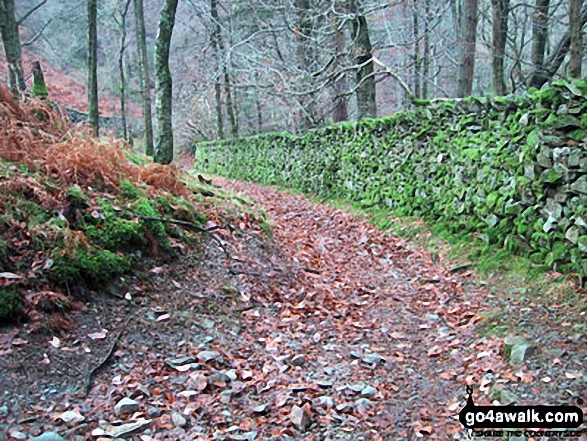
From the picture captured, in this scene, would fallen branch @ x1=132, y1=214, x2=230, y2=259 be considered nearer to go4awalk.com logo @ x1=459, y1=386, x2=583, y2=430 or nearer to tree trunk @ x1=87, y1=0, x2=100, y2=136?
go4awalk.com logo @ x1=459, y1=386, x2=583, y2=430

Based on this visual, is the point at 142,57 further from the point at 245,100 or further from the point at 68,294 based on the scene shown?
the point at 68,294

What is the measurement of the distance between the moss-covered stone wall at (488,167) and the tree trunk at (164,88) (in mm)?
4327

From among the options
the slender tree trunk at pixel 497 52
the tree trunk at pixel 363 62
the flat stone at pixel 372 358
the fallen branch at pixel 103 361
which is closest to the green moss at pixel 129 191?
the fallen branch at pixel 103 361

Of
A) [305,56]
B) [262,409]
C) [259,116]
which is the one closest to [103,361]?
[262,409]

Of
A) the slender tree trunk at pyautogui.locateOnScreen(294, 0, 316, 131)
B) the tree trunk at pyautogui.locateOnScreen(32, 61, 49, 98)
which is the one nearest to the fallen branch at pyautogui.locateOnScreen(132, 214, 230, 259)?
the tree trunk at pyautogui.locateOnScreen(32, 61, 49, 98)

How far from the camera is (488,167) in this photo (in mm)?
6211

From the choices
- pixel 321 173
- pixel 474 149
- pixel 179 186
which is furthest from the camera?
pixel 321 173

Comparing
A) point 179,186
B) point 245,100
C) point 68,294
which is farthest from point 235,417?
point 245,100

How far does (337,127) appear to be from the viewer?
1162 cm

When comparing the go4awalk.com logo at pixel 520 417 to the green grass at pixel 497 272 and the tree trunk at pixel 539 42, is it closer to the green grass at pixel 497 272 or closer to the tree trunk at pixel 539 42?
the green grass at pixel 497 272

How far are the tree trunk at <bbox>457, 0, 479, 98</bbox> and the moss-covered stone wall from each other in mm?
1576

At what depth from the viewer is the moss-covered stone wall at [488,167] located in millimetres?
4664

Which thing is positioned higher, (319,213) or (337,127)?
(337,127)

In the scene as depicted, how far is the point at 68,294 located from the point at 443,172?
5.87m
